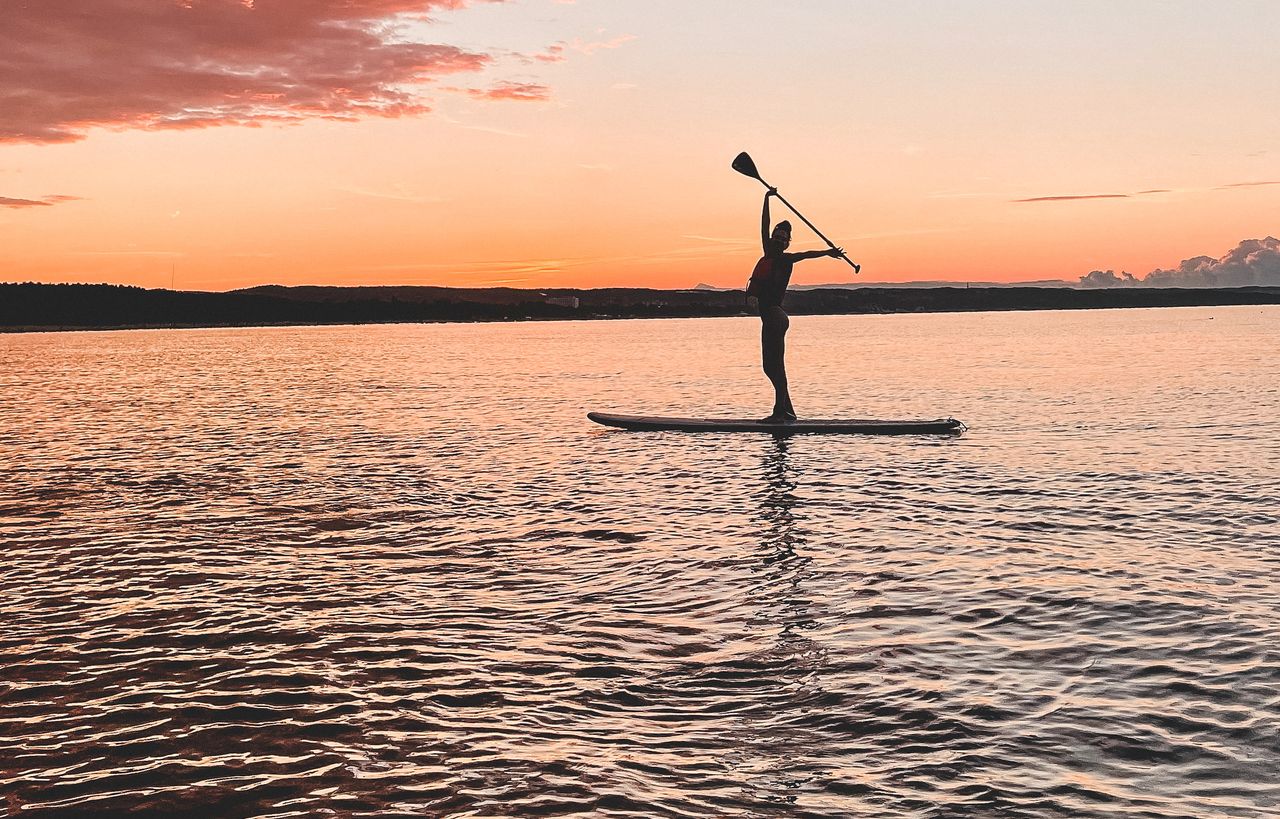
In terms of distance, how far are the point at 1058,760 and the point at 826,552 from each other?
7.32 meters

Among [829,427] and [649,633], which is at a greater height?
[829,427]

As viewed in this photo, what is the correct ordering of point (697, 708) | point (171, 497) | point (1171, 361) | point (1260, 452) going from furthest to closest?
1. point (1171, 361)
2. point (1260, 452)
3. point (171, 497)
4. point (697, 708)

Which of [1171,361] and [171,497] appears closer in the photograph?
[171,497]

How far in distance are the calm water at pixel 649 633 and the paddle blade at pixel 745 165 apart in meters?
6.80

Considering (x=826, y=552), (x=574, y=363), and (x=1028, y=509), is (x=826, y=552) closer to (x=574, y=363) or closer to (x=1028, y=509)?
(x=1028, y=509)

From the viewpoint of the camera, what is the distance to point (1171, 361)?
71.1 metres

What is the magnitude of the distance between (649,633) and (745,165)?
19.0 m

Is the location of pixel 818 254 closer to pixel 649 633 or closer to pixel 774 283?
pixel 774 283

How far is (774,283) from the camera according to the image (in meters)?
25.9

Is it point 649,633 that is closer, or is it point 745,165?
point 649,633

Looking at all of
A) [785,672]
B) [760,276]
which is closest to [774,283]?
[760,276]

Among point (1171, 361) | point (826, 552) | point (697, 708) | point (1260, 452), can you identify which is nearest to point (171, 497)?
point (826, 552)

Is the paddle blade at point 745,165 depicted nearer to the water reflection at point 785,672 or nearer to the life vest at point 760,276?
the life vest at point 760,276

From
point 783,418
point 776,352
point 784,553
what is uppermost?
point 776,352
